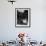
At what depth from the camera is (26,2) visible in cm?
512

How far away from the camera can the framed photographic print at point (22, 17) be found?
5.13 meters

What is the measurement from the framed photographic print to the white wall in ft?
0.38

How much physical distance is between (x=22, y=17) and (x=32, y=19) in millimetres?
391

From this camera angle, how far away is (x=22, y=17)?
5164 millimetres

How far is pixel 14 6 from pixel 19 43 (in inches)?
80.1

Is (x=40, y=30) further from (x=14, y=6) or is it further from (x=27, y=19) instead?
(x=14, y=6)

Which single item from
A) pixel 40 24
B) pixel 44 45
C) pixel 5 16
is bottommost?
pixel 44 45

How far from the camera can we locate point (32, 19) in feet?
16.8

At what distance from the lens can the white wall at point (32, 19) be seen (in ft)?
16.8

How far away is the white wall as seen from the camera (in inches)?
201

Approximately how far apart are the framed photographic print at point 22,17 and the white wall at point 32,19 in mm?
115

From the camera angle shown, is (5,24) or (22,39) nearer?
(22,39)

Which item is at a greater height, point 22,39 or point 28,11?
point 28,11

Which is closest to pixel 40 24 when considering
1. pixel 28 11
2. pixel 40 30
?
pixel 40 30
